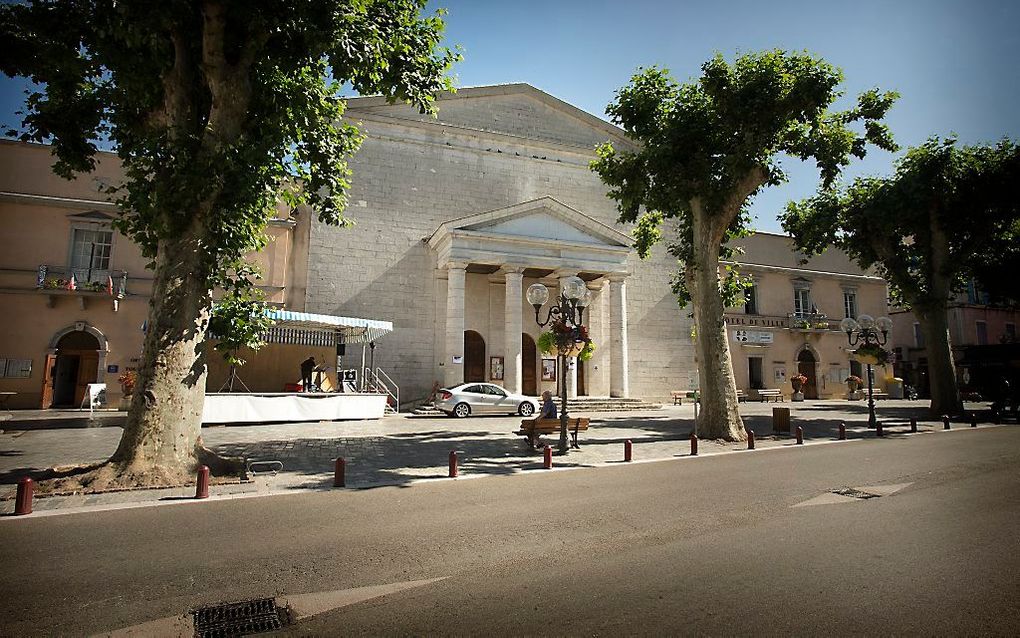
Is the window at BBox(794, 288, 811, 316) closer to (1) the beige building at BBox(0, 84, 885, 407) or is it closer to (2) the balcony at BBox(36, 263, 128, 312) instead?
(1) the beige building at BBox(0, 84, 885, 407)

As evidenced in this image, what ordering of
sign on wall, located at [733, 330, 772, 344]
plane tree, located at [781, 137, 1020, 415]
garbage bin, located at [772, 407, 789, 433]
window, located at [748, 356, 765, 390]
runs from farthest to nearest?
window, located at [748, 356, 765, 390]
sign on wall, located at [733, 330, 772, 344]
plane tree, located at [781, 137, 1020, 415]
garbage bin, located at [772, 407, 789, 433]

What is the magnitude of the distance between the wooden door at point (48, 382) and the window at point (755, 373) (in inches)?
1433

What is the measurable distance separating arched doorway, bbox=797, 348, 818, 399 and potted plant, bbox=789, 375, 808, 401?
5.85 ft

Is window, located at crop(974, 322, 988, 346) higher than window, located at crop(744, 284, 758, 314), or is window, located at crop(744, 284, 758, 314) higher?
window, located at crop(744, 284, 758, 314)

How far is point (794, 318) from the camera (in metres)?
34.5

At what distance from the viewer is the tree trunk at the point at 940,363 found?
20.4 m

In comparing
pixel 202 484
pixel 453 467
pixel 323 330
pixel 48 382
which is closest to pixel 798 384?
pixel 323 330

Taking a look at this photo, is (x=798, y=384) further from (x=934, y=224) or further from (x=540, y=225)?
(x=540, y=225)

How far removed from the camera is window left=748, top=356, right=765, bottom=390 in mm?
33469

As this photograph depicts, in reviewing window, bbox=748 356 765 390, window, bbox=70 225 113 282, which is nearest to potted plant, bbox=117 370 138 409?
window, bbox=70 225 113 282

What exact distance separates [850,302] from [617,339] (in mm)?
21449

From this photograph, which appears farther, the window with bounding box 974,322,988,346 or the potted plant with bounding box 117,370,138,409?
the window with bounding box 974,322,988,346

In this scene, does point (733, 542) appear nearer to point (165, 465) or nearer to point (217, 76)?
point (165, 465)

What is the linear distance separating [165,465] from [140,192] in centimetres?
431
